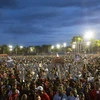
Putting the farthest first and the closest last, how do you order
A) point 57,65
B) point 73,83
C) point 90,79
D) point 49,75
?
point 57,65, point 49,75, point 90,79, point 73,83

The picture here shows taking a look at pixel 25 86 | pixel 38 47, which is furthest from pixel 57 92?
pixel 38 47

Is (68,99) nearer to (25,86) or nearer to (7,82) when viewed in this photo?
(25,86)

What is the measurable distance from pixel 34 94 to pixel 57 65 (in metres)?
8.20

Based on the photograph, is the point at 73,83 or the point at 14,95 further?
the point at 73,83

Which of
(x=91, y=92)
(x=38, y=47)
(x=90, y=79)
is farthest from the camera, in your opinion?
(x=38, y=47)

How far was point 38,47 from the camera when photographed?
159000mm

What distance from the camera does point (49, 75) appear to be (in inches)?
723

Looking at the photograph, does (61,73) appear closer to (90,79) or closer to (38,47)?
(90,79)

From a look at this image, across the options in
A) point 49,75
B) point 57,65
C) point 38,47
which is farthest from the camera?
point 38,47

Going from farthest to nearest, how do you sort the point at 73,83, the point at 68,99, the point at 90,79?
the point at 90,79, the point at 73,83, the point at 68,99

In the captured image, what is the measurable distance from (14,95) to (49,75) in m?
5.87

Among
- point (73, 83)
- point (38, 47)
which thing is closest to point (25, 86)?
point (73, 83)

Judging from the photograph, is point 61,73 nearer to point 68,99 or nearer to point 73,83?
point 73,83

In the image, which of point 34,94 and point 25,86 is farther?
point 25,86
